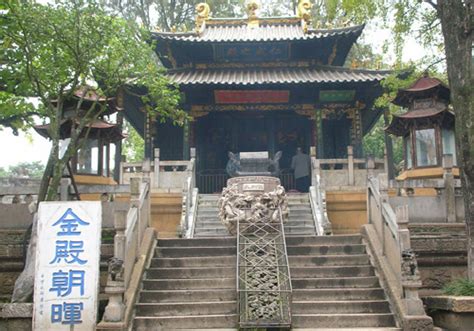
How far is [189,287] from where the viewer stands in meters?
7.66

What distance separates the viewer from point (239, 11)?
27.6m

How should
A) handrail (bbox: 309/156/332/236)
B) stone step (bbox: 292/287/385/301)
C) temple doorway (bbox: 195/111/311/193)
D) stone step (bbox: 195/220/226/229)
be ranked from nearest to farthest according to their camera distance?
stone step (bbox: 292/287/385/301) → handrail (bbox: 309/156/332/236) → stone step (bbox: 195/220/226/229) → temple doorway (bbox: 195/111/311/193)

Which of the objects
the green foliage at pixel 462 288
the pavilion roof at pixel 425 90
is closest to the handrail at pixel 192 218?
the green foliage at pixel 462 288

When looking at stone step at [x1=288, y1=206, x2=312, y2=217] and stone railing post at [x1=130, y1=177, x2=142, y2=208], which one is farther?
stone step at [x1=288, y1=206, x2=312, y2=217]

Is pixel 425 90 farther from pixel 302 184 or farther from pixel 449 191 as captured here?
pixel 302 184

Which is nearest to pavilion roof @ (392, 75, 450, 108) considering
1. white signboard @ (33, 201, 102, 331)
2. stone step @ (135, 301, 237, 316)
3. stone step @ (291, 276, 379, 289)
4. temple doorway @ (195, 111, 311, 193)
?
temple doorway @ (195, 111, 311, 193)

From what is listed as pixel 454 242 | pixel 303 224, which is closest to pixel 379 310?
pixel 454 242

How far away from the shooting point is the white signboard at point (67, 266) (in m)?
6.16

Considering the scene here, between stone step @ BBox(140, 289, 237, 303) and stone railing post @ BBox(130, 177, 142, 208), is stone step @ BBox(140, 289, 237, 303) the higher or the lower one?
the lower one

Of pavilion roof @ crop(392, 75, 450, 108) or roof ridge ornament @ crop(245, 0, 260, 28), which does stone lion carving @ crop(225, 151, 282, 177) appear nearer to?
pavilion roof @ crop(392, 75, 450, 108)

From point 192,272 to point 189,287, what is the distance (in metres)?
0.37

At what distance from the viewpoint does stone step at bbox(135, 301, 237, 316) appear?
23.2 ft

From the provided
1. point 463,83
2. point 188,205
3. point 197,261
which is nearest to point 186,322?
point 197,261

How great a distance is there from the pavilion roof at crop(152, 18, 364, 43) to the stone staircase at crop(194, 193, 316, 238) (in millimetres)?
6467
